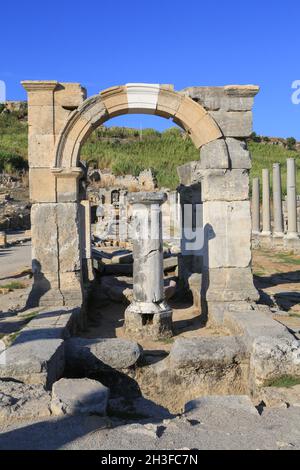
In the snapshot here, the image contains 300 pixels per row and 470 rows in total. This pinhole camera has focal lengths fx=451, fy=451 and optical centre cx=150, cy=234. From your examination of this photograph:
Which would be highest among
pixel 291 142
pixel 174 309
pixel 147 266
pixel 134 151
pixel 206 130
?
pixel 291 142

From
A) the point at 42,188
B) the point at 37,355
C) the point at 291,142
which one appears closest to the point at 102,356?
the point at 37,355

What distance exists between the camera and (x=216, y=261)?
313 inches

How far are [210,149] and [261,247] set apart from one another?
1476 cm

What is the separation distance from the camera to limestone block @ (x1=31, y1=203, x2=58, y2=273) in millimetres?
7855

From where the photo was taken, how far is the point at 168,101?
7988mm

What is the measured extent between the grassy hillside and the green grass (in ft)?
102

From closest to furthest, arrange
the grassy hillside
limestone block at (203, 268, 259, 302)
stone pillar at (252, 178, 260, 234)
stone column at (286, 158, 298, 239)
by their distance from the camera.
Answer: limestone block at (203, 268, 259, 302)
stone column at (286, 158, 298, 239)
stone pillar at (252, 178, 260, 234)
the grassy hillside

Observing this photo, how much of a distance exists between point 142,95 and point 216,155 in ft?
5.50

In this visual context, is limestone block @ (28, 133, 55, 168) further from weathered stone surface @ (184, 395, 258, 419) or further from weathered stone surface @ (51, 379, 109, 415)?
weathered stone surface @ (184, 395, 258, 419)

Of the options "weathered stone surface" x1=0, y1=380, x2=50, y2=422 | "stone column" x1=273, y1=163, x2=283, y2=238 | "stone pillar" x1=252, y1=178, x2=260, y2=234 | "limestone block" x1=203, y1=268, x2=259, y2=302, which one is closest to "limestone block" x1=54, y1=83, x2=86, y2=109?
"limestone block" x1=203, y1=268, x2=259, y2=302

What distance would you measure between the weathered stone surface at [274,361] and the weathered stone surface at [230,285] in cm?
282

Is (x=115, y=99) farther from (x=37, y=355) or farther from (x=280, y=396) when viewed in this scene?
(x=280, y=396)

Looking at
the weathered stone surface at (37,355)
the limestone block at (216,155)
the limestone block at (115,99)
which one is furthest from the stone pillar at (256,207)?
the weathered stone surface at (37,355)
